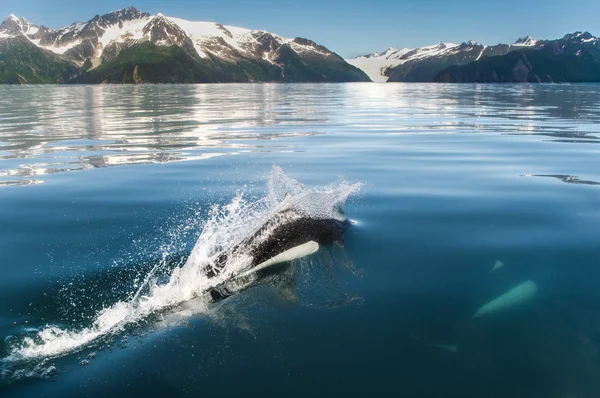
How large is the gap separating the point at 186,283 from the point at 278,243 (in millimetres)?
2124

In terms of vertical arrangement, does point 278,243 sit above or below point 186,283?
above

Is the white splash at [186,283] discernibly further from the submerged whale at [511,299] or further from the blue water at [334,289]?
the submerged whale at [511,299]

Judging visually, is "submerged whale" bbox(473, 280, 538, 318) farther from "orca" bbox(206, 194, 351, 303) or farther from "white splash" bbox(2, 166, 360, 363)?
"white splash" bbox(2, 166, 360, 363)

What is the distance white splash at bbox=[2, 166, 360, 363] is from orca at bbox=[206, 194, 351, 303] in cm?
13

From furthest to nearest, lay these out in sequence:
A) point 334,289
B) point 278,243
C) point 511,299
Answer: point 278,243, point 334,289, point 511,299

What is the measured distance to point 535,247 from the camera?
430 inches

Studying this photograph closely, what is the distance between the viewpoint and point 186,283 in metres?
9.02

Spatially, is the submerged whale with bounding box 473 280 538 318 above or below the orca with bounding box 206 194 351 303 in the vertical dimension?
below

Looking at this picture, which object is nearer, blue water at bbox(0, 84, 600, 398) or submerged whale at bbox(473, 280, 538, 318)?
blue water at bbox(0, 84, 600, 398)

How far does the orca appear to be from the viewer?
946cm

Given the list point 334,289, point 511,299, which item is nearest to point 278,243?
point 334,289

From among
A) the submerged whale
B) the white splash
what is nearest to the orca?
the white splash

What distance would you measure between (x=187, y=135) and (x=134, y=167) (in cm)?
1208

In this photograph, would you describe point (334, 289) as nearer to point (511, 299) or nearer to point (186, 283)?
point (186, 283)
